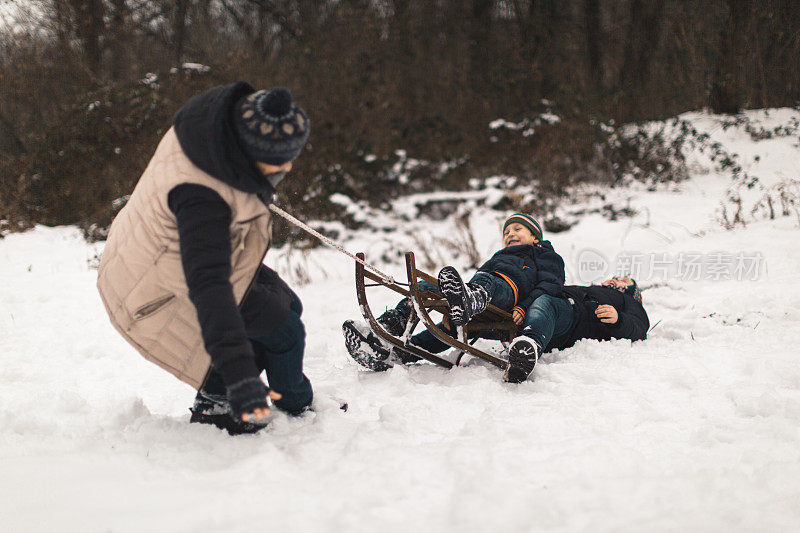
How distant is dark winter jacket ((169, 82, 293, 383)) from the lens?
1573 mm

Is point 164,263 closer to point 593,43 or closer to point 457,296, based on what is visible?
point 457,296

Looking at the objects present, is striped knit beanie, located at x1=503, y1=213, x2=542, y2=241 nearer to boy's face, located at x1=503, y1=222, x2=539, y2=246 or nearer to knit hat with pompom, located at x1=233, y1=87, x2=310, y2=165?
boy's face, located at x1=503, y1=222, x2=539, y2=246

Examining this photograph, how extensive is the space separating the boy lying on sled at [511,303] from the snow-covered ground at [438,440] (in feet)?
0.44

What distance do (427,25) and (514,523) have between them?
1023 centimetres

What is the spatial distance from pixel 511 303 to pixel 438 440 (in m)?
1.23

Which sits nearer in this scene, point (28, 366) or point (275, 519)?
point (275, 519)

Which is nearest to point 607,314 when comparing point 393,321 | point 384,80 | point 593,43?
point 393,321

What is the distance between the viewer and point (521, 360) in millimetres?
2633

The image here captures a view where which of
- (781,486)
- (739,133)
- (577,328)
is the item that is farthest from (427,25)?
(781,486)

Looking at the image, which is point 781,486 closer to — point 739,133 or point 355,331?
point 355,331

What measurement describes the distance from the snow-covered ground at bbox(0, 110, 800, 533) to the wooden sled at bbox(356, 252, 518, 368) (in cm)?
11

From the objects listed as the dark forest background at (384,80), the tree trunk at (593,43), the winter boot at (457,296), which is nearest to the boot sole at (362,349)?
the winter boot at (457,296)

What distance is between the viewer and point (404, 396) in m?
2.60

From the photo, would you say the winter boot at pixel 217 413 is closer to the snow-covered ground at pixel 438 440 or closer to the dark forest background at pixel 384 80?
the snow-covered ground at pixel 438 440
